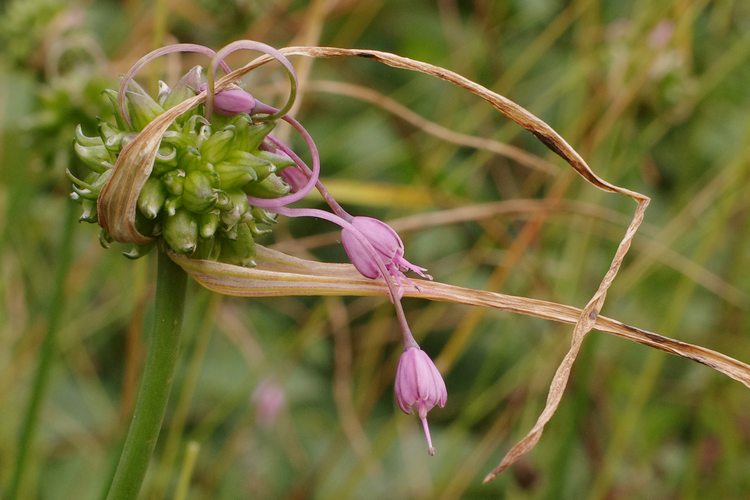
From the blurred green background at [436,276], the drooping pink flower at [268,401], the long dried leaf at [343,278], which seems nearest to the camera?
the long dried leaf at [343,278]

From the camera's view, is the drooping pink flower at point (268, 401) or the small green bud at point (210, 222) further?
the drooping pink flower at point (268, 401)

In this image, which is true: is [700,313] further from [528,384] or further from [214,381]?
[214,381]

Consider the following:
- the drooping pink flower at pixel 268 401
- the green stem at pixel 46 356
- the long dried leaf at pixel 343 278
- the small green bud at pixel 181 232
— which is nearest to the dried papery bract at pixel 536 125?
the long dried leaf at pixel 343 278

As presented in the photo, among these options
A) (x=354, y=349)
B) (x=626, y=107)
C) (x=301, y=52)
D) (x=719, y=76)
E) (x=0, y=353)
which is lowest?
(x=0, y=353)

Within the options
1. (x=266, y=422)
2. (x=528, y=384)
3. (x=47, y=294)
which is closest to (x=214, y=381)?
(x=266, y=422)

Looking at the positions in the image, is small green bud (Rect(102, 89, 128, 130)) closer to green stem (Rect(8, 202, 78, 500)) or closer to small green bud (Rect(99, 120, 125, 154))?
small green bud (Rect(99, 120, 125, 154))

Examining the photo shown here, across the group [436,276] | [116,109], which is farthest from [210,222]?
[436,276]

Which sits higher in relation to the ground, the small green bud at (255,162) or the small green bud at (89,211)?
the small green bud at (255,162)

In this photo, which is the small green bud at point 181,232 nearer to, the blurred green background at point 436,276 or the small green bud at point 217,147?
the small green bud at point 217,147
